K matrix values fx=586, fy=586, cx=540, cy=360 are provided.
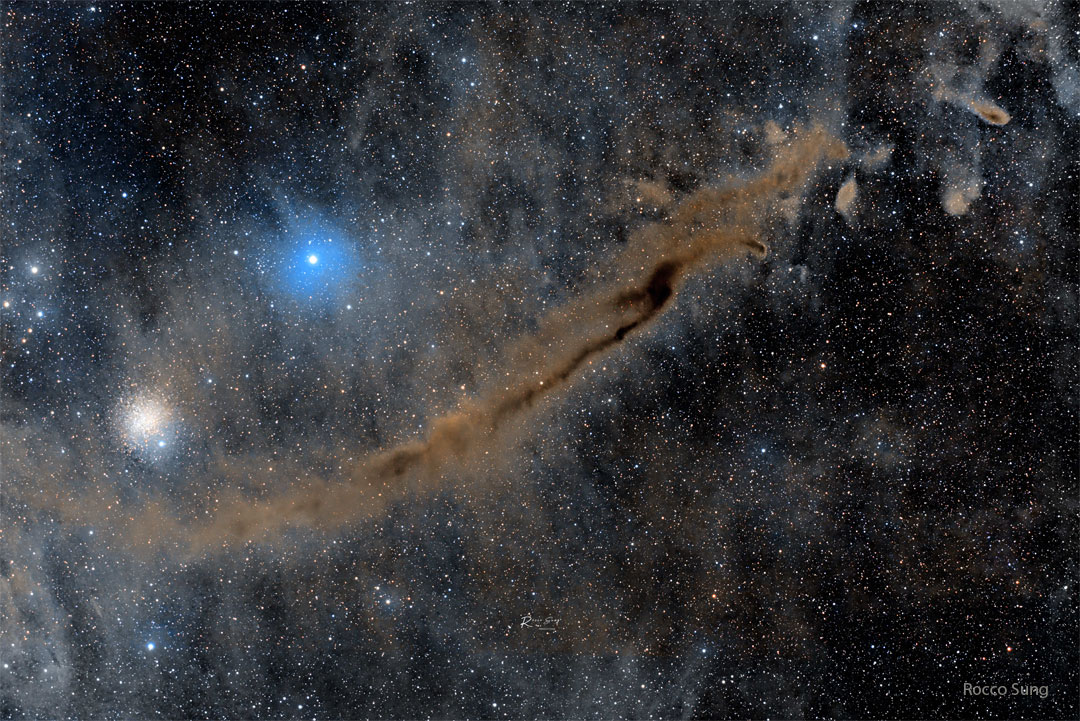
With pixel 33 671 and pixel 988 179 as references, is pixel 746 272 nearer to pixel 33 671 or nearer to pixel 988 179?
pixel 988 179

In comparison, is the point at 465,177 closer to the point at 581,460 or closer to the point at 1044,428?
the point at 581,460

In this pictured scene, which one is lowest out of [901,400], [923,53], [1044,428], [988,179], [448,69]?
[1044,428]

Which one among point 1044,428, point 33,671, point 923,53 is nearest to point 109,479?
point 33,671

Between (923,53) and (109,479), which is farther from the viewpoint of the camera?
(109,479)

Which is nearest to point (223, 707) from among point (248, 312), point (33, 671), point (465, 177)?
point (33, 671)

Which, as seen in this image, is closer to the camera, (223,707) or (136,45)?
(136,45)

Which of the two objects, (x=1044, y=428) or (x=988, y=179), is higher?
(x=988, y=179)
